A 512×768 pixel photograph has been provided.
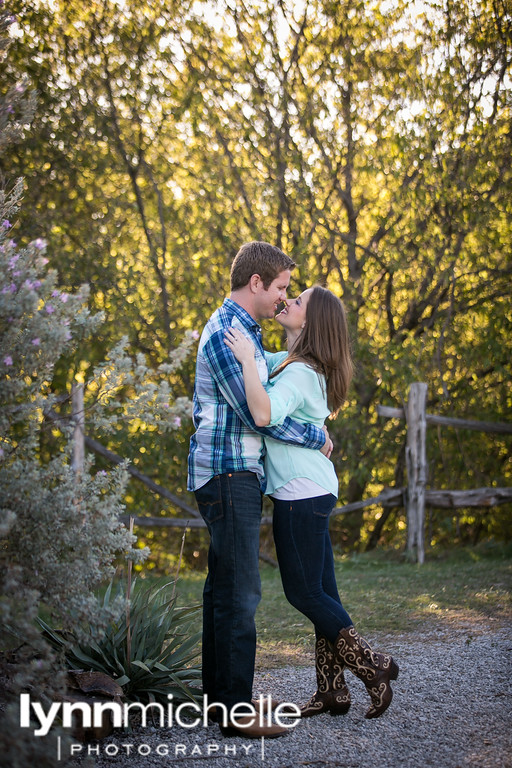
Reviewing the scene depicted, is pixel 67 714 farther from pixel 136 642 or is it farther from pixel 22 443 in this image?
pixel 22 443

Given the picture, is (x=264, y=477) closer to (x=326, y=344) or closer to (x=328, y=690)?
(x=326, y=344)

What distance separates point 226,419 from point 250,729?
118 centimetres

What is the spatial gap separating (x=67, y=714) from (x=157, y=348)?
6277mm

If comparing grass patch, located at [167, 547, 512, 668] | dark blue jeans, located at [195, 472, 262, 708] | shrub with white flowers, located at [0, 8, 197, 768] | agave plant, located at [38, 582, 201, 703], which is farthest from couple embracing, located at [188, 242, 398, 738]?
grass patch, located at [167, 547, 512, 668]

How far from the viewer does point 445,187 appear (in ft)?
27.4

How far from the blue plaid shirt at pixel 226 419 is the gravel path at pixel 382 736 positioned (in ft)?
3.17

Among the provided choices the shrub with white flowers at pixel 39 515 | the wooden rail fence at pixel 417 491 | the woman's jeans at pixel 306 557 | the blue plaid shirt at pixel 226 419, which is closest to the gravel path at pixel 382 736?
the woman's jeans at pixel 306 557

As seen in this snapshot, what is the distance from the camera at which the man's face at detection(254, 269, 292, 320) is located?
3.16 metres

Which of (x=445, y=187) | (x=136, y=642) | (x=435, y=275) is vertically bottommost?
(x=136, y=642)

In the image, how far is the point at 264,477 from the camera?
313cm

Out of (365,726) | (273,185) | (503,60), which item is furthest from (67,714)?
(503,60)

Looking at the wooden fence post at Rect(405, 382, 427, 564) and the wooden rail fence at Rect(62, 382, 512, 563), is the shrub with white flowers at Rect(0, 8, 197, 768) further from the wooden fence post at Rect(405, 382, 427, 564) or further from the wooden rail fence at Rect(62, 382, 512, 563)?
the wooden fence post at Rect(405, 382, 427, 564)

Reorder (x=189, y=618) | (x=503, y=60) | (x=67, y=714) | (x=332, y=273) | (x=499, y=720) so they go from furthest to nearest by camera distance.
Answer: (x=332, y=273)
(x=503, y=60)
(x=189, y=618)
(x=499, y=720)
(x=67, y=714)

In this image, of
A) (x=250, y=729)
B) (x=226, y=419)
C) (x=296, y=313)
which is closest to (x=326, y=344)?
(x=296, y=313)
